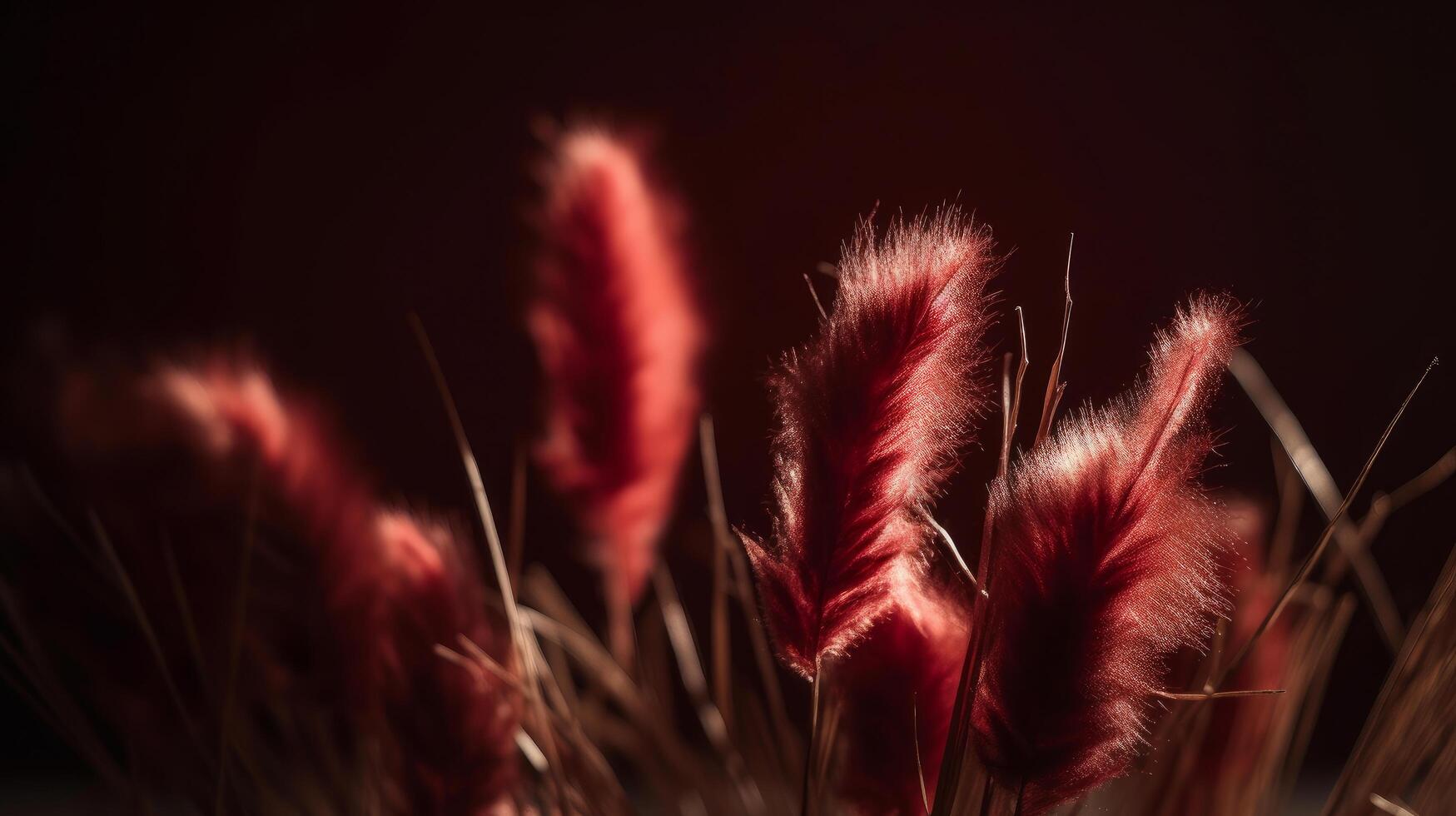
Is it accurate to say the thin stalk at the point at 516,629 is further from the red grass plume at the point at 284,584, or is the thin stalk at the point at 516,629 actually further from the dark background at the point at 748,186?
the dark background at the point at 748,186

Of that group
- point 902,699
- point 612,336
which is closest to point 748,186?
point 612,336

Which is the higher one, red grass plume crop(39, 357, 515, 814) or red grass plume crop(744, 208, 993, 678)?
red grass plume crop(744, 208, 993, 678)

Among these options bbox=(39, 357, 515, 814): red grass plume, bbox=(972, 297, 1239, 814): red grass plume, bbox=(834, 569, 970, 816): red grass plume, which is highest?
bbox=(972, 297, 1239, 814): red grass plume

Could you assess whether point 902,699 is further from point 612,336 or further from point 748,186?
point 748,186

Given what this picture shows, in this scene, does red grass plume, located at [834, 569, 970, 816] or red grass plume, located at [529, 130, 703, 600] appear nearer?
red grass plume, located at [834, 569, 970, 816]

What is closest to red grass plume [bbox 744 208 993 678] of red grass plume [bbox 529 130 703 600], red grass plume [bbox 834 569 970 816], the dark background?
red grass plume [bbox 834 569 970 816]

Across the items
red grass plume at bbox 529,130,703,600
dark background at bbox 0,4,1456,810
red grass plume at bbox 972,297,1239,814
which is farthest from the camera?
dark background at bbox 0,4,1456,810

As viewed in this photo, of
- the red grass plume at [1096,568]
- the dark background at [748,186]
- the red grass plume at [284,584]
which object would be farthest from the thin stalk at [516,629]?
the dark background at [748,186]

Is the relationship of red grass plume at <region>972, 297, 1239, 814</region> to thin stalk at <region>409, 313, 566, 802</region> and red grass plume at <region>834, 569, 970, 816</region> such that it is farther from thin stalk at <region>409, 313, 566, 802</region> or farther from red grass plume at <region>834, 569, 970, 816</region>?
thin stalk at <region>409, 313, 566, 802</region>
